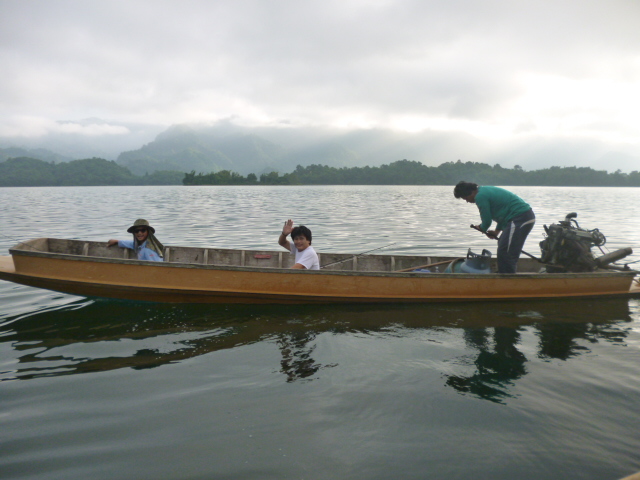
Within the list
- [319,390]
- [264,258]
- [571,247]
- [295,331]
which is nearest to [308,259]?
[295,331]

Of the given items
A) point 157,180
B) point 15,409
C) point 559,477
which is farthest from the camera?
point 157,180

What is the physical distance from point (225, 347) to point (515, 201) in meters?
6.14

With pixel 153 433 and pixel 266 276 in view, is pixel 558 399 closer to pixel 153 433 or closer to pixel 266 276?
pixel 153 433

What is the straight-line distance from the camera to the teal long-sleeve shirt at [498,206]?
8016mm

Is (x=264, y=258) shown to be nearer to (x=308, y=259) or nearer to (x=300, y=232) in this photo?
(x=308, y=259)

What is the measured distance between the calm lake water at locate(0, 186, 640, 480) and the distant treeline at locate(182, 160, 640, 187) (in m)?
146

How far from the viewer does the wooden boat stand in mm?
7738

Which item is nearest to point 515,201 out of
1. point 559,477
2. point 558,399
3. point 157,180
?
point 558,399

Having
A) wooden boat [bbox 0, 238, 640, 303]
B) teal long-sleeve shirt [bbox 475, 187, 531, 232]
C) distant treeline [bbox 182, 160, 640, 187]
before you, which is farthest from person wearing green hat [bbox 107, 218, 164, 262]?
distant treeline [bbox 182, 160, 640, 187]

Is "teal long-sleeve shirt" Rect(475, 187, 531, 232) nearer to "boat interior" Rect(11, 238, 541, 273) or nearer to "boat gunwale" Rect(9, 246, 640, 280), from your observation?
"boat gunwale" Rect(9, 246, 640, 280)

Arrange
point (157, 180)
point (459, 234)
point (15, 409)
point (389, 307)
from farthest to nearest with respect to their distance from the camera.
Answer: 1. point (157, 180)
2. point (459, 234)
3. point (389, 307)
4. point (15, 409)

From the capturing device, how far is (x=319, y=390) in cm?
504

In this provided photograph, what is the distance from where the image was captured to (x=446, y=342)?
6.71 m

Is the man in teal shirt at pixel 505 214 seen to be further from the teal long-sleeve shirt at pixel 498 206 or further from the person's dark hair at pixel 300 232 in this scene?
the person's dark hair at pixel 300 232
